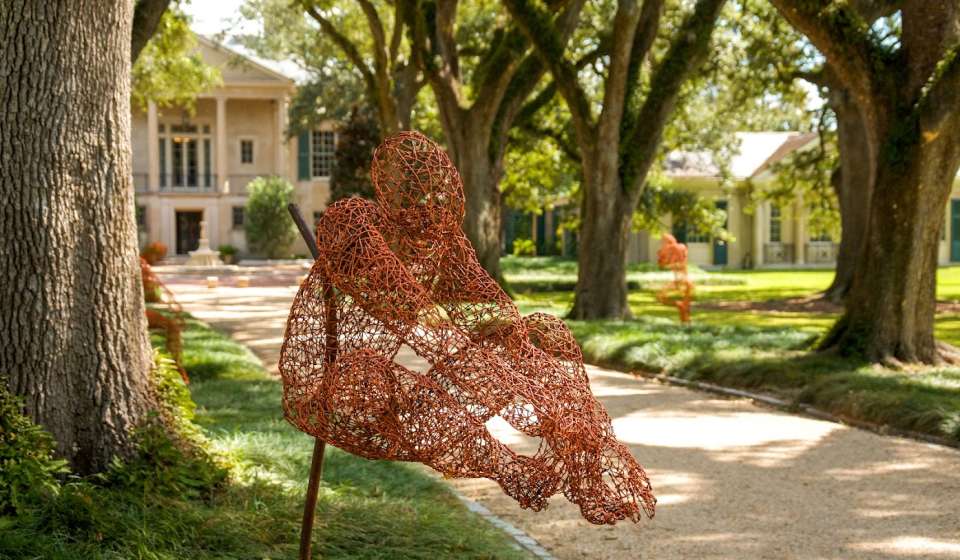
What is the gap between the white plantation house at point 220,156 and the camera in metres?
44.9

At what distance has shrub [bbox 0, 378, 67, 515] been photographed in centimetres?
510

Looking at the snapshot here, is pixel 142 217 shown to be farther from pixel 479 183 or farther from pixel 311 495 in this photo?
pixel 311 495

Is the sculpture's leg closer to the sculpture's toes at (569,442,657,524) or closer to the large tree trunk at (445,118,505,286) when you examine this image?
the sculpture's toes at (569,442,657,524)

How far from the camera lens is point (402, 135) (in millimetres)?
4629

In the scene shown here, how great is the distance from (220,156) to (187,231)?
346 cm

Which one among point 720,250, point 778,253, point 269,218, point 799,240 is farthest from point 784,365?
point 799,240

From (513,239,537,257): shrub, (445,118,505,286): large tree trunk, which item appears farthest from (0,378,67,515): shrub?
(513,239,537,257): shrub

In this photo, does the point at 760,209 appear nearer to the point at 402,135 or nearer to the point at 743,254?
the point at 743,254

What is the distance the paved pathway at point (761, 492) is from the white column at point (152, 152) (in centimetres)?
3646

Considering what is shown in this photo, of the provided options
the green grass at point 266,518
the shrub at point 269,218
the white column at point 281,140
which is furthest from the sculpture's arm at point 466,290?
the white column at point 281,140

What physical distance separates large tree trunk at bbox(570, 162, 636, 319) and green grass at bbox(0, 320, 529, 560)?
1093 centimetres

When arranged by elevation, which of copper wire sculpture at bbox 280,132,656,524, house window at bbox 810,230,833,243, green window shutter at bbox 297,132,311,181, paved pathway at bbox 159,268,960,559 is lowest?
paved pathway at bbox 159,268,960,559

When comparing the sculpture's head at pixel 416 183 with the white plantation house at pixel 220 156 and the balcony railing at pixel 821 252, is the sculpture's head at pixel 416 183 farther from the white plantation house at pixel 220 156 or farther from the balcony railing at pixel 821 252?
the balcony railing at pixel 821 252

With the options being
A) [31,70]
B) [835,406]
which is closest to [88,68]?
[31,70]
